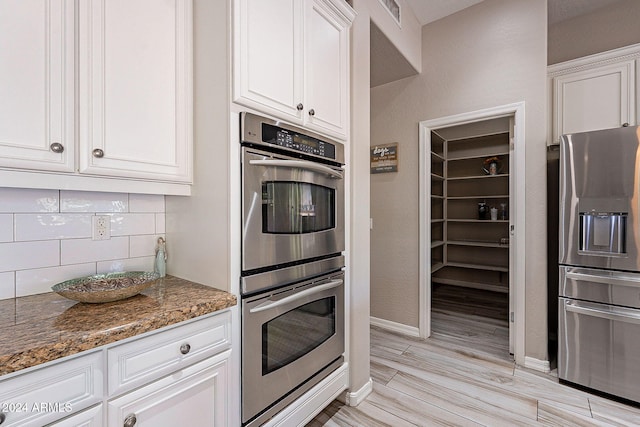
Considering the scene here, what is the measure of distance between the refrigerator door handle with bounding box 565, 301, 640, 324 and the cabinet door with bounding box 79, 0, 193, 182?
2.68 m

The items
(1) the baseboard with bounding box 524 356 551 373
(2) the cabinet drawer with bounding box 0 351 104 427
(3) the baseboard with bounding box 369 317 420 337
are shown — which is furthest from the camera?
(3) the baseboard with bounding box 369 317 420 337

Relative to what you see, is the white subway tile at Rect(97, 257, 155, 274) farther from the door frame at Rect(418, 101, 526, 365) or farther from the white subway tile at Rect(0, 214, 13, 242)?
the door frame at Rect(418, 101, 526, 365)

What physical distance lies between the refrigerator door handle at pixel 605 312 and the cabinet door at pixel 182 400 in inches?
93.5

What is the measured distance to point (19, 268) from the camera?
3.94 ft

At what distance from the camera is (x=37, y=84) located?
3.41 feet

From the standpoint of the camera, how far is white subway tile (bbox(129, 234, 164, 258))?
150 centimetres

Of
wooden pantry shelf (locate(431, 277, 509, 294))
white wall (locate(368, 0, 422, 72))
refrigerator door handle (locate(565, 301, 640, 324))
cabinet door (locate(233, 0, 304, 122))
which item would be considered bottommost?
wooden pantry shelf (locate(431, 277, 509, 294))

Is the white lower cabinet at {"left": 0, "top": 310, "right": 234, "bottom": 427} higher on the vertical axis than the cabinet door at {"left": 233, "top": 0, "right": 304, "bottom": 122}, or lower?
lower

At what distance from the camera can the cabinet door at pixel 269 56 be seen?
1254mm

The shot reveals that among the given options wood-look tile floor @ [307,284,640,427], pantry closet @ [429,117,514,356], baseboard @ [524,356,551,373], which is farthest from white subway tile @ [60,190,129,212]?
pantry closet @ [429,117,514,356]

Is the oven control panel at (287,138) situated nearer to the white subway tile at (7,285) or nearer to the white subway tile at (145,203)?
the white subway tile at (145,203)

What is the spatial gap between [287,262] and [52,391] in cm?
90

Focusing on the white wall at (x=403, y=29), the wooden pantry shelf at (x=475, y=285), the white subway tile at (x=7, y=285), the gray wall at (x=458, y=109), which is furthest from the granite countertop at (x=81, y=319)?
the wooden pantry shelf at (x=475, y=285)

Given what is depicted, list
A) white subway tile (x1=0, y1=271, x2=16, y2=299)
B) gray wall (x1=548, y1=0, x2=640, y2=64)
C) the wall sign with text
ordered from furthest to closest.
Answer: the wall sign with text < gray wall (x1=548, y1=0, x2=640, y2=64) < white subway tile (x1=0, y1=271, x2=16, y2=299)
